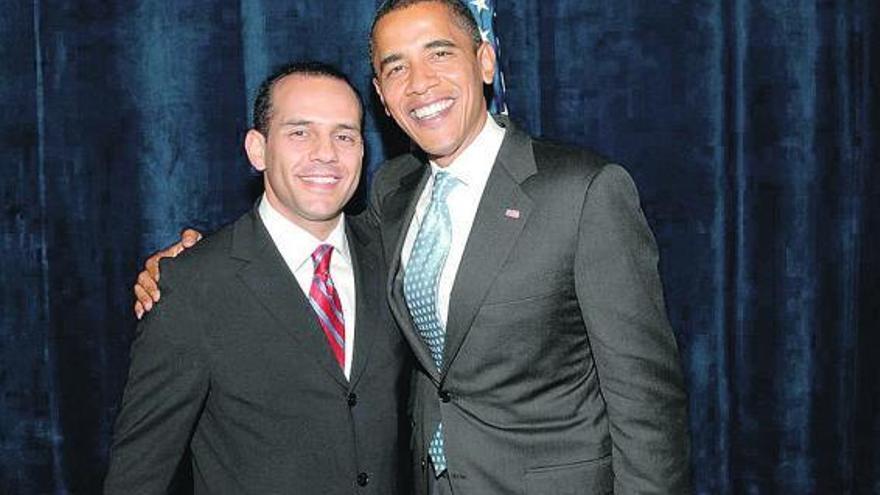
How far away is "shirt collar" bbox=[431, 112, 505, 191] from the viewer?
164cm

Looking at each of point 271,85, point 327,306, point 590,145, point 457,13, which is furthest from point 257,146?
point 590,145

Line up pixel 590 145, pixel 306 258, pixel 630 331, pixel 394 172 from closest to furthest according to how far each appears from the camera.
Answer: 1. pixel 630 331
2. pixel 306 258
3. pixel 394 172
4. pixel 590 145

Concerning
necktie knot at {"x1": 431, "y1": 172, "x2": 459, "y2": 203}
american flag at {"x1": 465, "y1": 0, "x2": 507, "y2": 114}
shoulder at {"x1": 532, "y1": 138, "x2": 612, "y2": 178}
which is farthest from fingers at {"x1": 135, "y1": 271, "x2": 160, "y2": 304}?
american flag at {"x1": 465, "y1": 0, "x2": 507, "y2": 114}

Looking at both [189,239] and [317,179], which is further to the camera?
[189,239]

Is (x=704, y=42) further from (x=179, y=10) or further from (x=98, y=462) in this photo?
(x=98, y=462)

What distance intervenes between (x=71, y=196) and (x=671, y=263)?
161 centimetres

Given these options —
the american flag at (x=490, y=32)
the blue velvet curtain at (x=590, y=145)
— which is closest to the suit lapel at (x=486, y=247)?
the american flag at (x=490, y=32)

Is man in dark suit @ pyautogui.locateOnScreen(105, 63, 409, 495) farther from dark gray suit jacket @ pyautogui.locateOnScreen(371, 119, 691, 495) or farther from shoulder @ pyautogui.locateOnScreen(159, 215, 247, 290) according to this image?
dark gray suit jacket @ pyautogui.locateOnScreen(371, 119, 691, 495)

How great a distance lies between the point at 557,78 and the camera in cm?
238

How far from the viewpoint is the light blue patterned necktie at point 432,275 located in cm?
159

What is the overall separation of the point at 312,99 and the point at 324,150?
100 millimetres

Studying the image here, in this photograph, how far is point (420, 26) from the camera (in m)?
1.64

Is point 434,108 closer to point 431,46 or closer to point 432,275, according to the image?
point 431,46

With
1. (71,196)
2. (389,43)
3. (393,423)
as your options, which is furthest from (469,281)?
(71,196)
